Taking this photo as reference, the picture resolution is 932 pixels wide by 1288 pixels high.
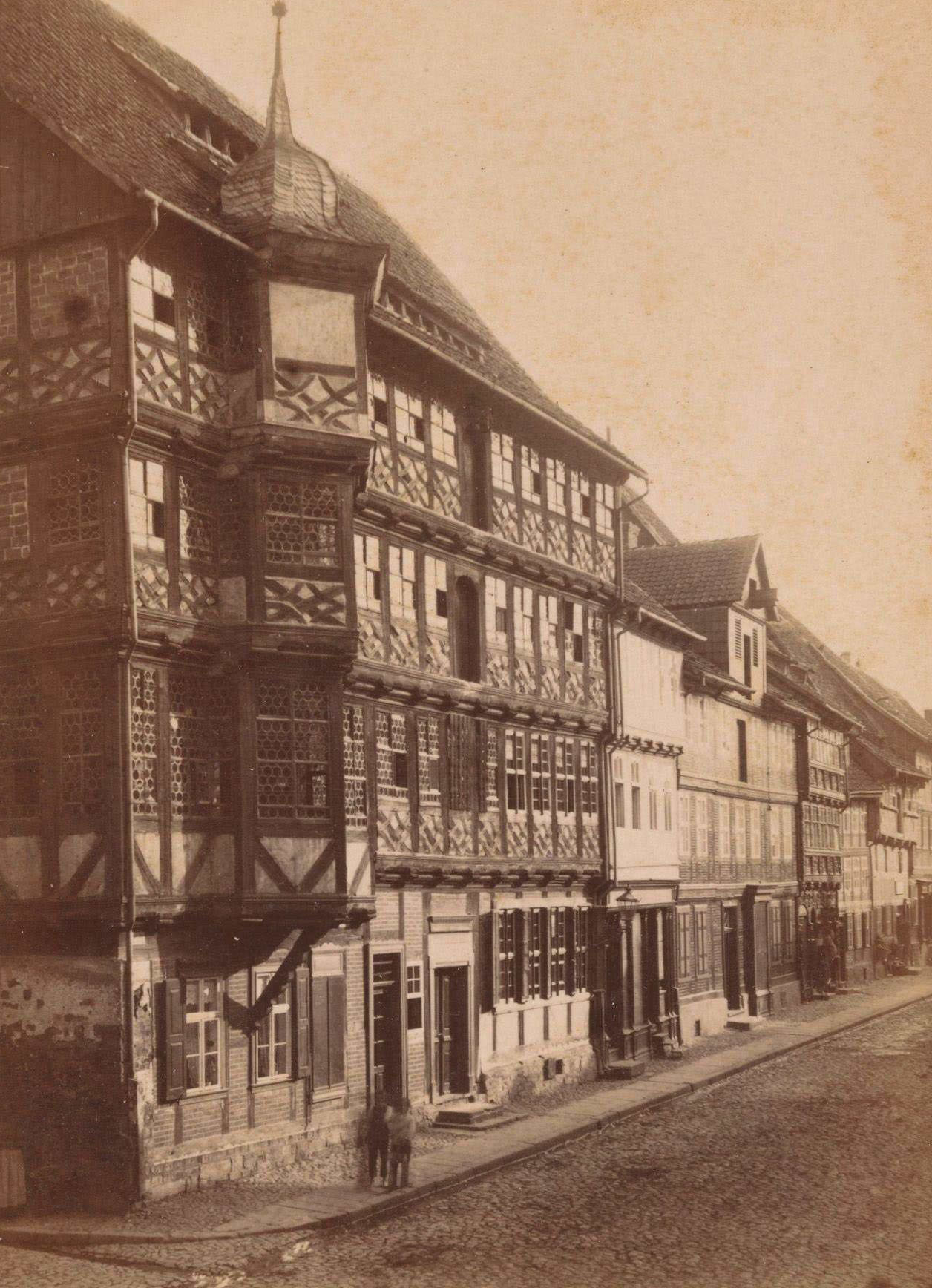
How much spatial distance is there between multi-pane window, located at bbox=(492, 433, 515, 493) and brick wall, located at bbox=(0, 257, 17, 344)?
34.3ft

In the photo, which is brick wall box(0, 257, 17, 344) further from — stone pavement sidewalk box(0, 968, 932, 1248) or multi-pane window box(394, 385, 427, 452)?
stone pavement sidewalk box(0, 968, 932, 1248)

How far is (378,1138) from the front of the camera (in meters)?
20.9

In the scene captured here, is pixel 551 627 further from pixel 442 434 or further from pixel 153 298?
pixel 153 298

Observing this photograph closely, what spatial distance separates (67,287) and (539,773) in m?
14.0

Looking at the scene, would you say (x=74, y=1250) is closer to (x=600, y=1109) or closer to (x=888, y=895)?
(x=600, y=1109)

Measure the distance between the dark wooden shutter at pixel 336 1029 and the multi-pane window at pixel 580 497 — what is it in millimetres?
12548

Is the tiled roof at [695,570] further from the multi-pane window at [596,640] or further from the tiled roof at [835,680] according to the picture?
the tiled roof at [835,680]

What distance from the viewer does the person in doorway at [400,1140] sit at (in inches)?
815

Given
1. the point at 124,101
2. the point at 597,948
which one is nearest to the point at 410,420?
the point at 124,101

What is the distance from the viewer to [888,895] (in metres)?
69.0

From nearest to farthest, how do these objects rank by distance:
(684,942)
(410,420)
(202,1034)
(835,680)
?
1. (202,1034)
2. (410,420)
3. (684,942)
4. (835,680)

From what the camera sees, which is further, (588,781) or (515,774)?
(588,781)

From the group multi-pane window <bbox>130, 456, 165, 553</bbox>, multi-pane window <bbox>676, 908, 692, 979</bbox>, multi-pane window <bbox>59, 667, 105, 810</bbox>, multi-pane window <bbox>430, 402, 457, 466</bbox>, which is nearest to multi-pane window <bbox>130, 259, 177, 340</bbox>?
multi-pane window <bbox>130, 456, 165, 553</bbox>

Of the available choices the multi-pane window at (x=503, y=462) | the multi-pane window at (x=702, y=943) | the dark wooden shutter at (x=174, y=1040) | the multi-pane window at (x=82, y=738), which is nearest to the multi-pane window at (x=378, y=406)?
the multi-pane window at (x=503, y=462)
